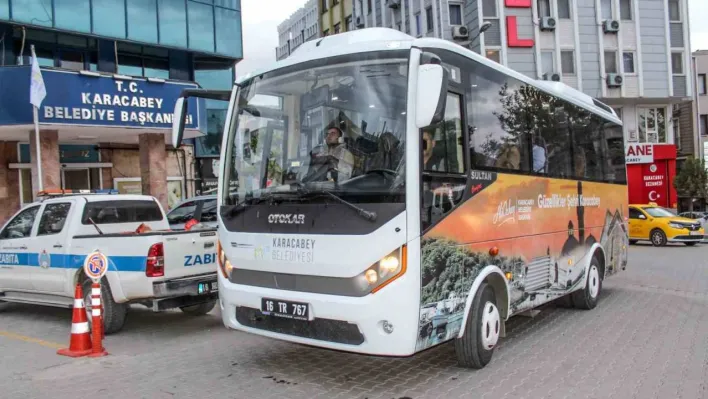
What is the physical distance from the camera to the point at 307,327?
17.4ft

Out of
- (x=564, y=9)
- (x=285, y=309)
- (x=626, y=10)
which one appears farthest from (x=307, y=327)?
(x=626, y=10)

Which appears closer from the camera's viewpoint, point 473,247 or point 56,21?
point 473,247

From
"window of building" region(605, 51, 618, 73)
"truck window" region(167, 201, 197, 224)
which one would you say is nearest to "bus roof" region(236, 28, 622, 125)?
"truck window" region(167, 201, 197, 224)

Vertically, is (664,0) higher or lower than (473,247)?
higher

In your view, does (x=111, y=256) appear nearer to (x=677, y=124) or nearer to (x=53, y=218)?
(x=53, y=218)

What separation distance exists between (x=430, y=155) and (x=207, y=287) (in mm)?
4104

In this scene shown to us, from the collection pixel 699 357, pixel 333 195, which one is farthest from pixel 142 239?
pixel 699 357

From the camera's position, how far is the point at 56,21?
18.8 m

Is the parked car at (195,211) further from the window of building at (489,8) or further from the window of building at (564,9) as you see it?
the window of building at (564,9)

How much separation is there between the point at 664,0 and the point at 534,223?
36.0 m

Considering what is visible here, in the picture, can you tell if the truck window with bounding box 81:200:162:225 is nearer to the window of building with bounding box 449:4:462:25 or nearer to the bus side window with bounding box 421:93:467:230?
the bus side window with bounding box 421:93:467:230

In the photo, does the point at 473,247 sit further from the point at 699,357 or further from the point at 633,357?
the point at 699,357

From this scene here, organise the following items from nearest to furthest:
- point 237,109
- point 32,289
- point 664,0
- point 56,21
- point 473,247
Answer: point 473,247 → point 237,109 → point 32,289 → point 56,21 → point 664,0

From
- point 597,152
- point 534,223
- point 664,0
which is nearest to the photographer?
point 534,223
